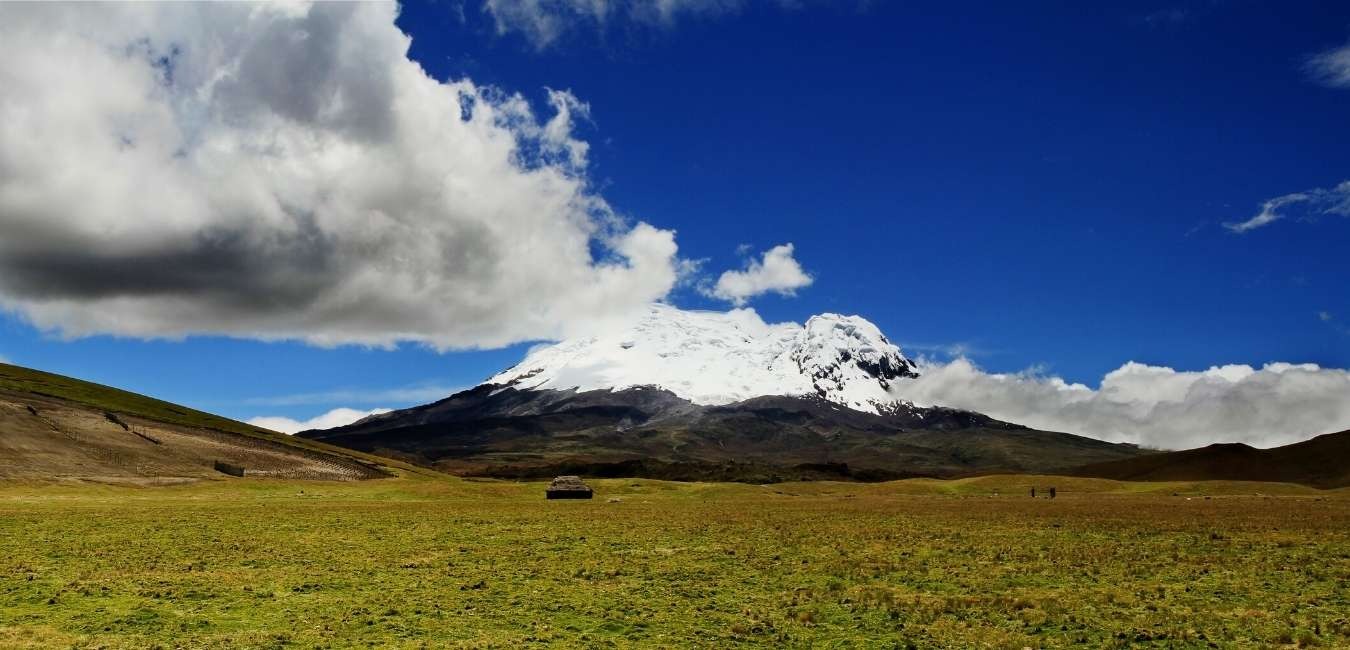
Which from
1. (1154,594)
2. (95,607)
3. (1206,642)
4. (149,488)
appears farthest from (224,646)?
(149,488)

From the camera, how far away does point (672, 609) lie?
24.8 metres

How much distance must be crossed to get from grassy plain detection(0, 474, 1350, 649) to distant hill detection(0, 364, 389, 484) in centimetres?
6816

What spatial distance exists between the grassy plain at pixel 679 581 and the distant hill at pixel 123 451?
68.2 metres

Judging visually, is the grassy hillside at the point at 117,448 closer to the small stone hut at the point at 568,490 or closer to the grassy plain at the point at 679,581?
the small stone hut at the point at 568,490

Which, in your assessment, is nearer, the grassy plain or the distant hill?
the grassy plain

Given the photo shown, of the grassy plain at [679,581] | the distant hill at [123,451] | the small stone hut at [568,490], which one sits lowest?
the grassy plain at [679,581]

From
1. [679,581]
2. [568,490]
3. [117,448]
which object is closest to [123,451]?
[117,448]

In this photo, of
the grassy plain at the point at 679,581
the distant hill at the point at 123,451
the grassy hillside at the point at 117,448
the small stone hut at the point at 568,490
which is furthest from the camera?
the grassy hillside at the point at 117,448

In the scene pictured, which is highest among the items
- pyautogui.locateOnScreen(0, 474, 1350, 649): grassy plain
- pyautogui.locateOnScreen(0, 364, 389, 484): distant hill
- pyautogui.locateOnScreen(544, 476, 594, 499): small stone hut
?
pyautogui.locateOnScreen(0, 364, 389, 484): distant hill

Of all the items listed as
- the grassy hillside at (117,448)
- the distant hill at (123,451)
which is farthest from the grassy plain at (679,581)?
the grassy hillside at (117,448)

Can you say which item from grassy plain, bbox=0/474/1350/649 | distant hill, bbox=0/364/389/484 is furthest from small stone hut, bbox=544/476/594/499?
distant hill, bbox=0/364/389/484

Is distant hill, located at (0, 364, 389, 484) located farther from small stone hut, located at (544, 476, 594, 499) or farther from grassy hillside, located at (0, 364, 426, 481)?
small stone hut, located at (544, 476, 594, 499)

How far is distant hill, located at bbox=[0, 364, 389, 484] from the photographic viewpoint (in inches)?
4377

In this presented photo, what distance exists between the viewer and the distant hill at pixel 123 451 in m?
111
